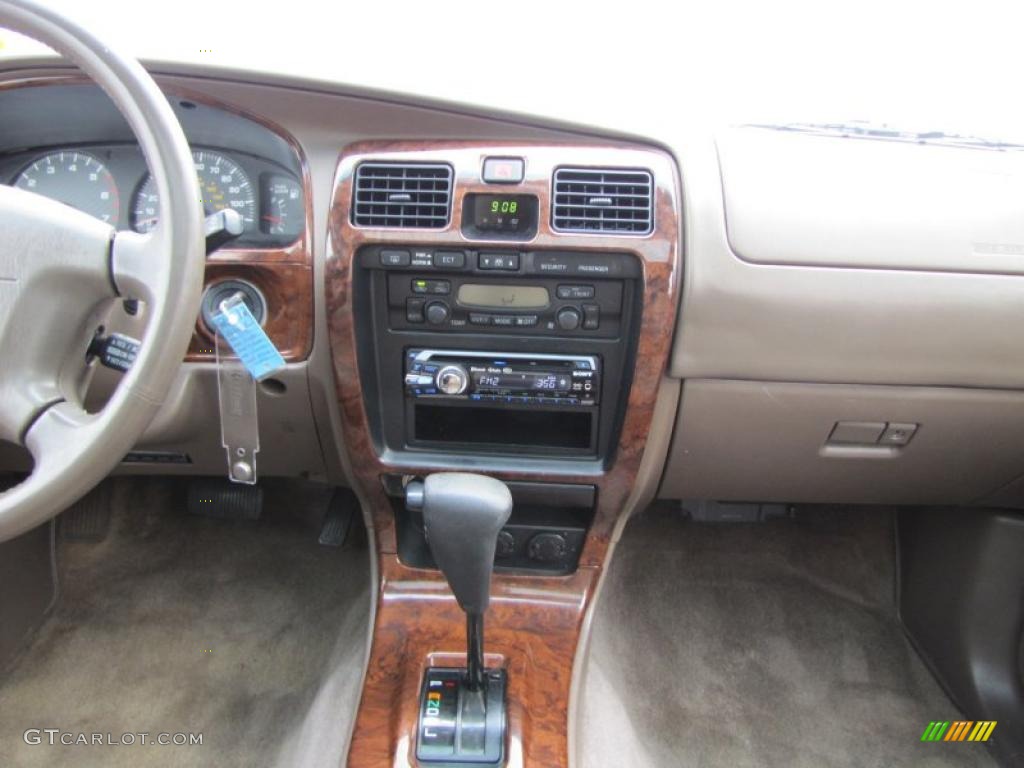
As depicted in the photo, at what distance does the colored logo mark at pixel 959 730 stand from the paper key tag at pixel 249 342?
5.27ft

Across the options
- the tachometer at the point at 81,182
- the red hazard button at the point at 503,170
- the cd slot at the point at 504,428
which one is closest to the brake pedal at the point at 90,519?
the tachometer at the point at 81,182

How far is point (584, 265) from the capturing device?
1321 mm

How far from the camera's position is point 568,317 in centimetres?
136

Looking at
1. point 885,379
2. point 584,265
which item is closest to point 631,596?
point 885,379

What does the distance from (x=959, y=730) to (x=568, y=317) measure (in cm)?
133

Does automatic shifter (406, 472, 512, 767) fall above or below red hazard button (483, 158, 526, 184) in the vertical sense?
below

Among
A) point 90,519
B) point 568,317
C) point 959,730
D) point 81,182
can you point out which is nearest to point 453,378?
point 568,317

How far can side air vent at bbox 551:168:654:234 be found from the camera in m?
1.31

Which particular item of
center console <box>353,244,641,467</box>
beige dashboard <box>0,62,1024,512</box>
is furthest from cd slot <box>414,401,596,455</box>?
beige dashboard <box>0,62,1024,512</box>

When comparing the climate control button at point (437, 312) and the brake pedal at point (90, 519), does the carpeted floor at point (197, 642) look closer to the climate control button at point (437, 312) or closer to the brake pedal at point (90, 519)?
the brake pedal at point (90, 519)

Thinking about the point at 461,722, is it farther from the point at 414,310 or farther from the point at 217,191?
the point at 217,191

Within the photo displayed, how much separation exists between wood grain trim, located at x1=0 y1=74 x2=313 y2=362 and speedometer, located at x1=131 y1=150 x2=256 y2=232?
0.22ft

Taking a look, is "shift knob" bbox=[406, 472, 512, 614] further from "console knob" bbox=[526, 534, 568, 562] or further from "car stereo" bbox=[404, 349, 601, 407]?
"console knob" bbox=[526, 534, 568, 562]

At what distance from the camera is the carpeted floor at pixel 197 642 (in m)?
1.71
